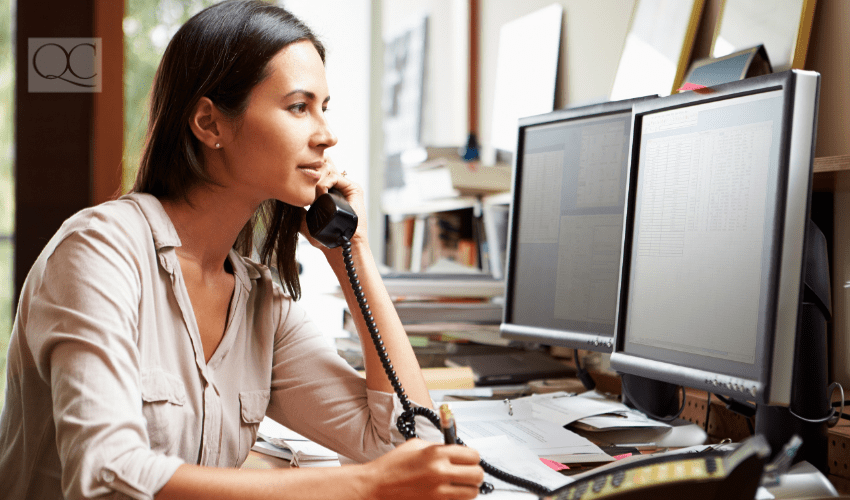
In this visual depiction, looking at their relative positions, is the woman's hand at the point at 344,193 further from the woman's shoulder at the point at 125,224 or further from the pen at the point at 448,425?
the pen at the point at 448,425

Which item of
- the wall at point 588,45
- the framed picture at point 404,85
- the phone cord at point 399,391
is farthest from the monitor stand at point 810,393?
the framed picture at point 404,85

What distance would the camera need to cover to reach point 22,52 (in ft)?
6.25

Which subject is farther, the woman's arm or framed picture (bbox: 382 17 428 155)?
framed picture (bbox: 382 17 428 155)

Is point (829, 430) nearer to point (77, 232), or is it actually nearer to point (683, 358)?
point (683, 358)

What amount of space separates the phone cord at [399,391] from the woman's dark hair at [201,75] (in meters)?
0.26

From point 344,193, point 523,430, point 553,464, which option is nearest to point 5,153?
point 344,193

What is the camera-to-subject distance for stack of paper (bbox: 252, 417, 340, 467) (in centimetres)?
103

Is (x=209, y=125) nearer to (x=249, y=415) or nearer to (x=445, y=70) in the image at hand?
(x=249, y=415)

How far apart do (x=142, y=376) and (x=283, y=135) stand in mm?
374

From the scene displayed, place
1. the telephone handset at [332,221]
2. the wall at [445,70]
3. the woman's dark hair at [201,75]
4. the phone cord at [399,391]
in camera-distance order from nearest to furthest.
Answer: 1. the phone cord at [399,391]
2. the woman's dark hair at [201,75]
3. the telephone handset at [332,221]
4. the wall at [445,70]

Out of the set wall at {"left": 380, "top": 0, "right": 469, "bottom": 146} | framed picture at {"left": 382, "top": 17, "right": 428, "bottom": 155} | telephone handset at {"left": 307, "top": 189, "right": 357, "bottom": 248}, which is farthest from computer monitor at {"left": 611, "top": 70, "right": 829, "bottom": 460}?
framed picture at {"left": 382, "top": 17, "right": 428, "bottom": 155}

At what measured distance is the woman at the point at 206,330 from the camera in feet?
2.33

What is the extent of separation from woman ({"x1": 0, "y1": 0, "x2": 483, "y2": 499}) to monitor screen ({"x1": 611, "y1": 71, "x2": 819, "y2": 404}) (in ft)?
1.19

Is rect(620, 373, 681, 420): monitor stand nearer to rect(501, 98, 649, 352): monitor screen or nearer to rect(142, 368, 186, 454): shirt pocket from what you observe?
rect(501, 98, 649, 352): monitor screen
